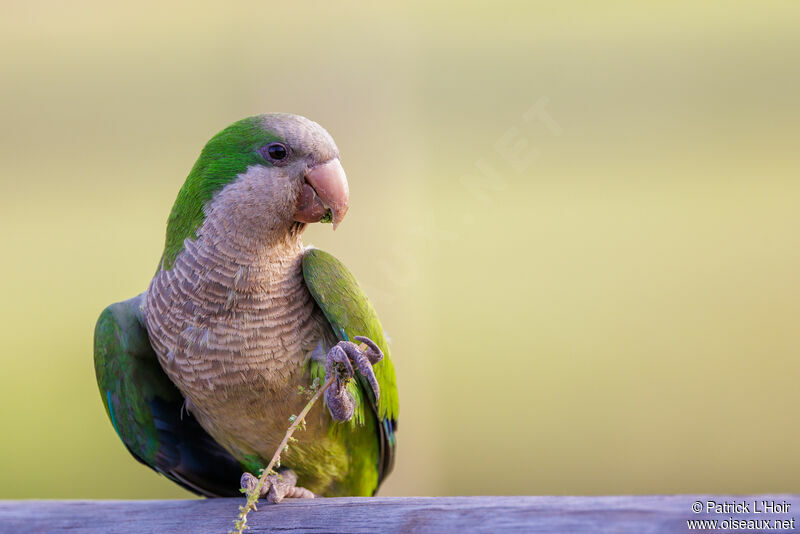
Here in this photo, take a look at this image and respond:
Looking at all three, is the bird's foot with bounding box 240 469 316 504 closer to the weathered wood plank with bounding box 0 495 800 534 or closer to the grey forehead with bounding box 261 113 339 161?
the weathered wood plank with bounding box 0 495 800 534

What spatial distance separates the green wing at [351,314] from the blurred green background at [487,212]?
128 centimetres

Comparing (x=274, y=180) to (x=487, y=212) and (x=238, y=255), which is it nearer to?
(x=238, y=255)

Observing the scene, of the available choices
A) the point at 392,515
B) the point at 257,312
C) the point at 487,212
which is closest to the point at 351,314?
the point at 257,312

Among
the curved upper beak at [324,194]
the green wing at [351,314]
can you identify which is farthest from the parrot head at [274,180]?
the green wing at [351,314]

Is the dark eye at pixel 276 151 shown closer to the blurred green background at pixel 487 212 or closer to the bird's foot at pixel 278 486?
the bird's foot at pixel 278 486

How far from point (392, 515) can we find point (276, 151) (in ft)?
2.69

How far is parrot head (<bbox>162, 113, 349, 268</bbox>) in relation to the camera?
4.85 feet

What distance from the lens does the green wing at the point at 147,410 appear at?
1699mm

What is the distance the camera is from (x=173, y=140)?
3.60 metres

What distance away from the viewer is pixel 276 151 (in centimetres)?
150

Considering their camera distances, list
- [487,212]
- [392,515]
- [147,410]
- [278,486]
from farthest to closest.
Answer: [487,212]
[147,410]
[278,486]
[392,515]

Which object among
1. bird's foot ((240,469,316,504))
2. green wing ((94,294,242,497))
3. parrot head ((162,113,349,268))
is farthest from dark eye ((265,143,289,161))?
bird's foot ((240,469,316,504))

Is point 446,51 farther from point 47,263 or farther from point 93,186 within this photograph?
point 47,263

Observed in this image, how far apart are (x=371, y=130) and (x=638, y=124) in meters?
1.34
